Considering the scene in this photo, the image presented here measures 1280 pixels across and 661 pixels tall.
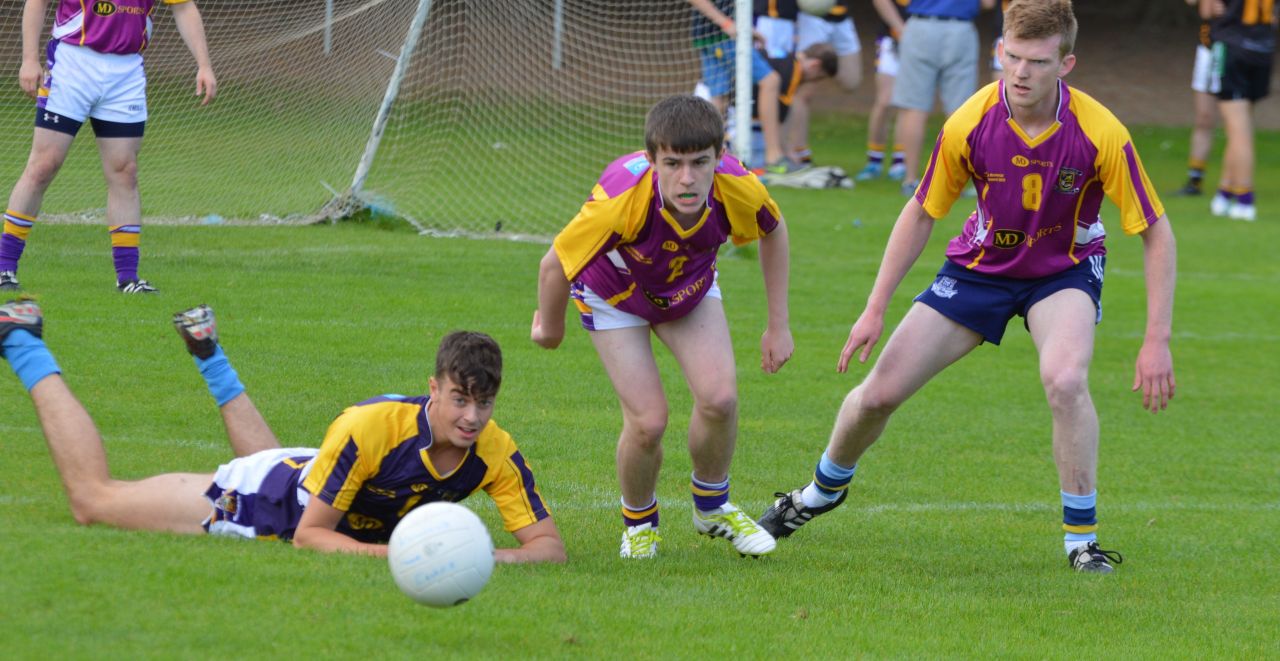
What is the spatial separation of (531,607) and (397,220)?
884 centimetres

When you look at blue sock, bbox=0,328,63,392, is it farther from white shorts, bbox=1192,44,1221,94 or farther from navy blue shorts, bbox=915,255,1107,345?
white shorts, bbox=1192,44,1221,94

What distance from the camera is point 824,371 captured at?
375 inches

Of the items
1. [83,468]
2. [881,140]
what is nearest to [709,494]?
[83,468]

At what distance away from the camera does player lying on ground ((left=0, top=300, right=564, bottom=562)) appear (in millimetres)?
4980

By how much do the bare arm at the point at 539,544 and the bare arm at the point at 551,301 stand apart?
2.30 feet

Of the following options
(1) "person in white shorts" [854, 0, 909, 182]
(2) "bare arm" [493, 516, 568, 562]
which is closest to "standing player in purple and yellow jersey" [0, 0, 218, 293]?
(2) "bare arm" [493, 516, 568, 562]

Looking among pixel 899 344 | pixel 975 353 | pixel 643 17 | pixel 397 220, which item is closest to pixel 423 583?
pixel 899 344

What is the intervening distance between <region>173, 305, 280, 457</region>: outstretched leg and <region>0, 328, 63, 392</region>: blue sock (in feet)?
1.79

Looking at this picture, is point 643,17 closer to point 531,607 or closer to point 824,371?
point 824,371

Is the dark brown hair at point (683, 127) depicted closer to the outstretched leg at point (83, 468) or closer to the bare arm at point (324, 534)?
the bare arm at point (324, 534)

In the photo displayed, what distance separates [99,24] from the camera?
9.16 metres

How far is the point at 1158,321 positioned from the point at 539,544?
8.10 ft

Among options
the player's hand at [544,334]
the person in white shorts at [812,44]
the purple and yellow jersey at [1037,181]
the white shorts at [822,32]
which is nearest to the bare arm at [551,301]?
the player's hand at [544,334]

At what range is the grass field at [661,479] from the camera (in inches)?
173
